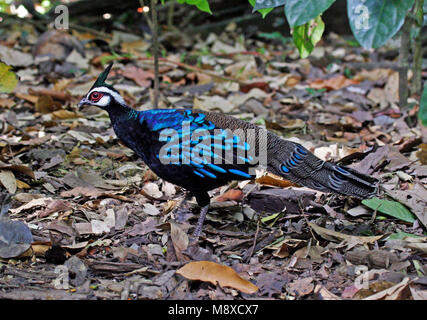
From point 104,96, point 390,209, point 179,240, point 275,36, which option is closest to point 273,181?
point 390,209

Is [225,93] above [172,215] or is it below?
above

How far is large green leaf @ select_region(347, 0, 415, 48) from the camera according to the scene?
229cm

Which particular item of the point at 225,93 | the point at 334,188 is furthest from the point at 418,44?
the point at 334,188

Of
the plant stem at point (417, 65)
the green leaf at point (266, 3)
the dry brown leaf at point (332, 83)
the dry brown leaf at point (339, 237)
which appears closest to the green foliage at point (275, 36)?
the dry brown leaf at point (332, 83)

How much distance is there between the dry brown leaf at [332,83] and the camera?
21.9 feet

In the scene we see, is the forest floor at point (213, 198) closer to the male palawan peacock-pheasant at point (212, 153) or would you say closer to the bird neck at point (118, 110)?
the male palawan peacock-pheasant at point (212, 153)

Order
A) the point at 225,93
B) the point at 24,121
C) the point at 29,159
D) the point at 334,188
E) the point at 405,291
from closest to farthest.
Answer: the point at 405,291
the point at 334,188
the point at 29,159
the point at 24,121
the point at 225,93

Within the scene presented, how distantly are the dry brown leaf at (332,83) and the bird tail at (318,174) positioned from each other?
2.98 m

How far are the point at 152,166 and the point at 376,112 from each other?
123 inches

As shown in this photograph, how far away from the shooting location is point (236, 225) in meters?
3.89

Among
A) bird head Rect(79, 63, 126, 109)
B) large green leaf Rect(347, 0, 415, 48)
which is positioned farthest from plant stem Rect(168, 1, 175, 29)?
large green leaf Rect(347, 0, 415, 48)

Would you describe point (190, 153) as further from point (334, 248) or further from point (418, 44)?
point (418, 44)

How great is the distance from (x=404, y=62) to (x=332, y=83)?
1211 mm
